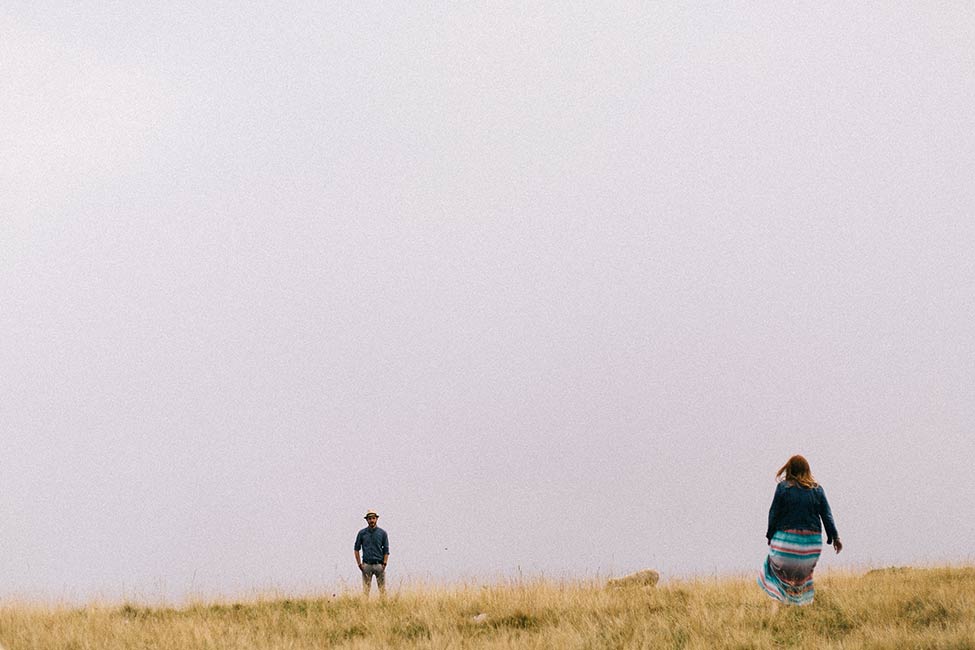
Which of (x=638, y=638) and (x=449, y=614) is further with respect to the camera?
(x=449, y=614)

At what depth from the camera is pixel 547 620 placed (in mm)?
10891

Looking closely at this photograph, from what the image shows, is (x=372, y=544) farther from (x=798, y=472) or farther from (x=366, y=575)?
(x=798, y=472)

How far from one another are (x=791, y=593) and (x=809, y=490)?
135 cm

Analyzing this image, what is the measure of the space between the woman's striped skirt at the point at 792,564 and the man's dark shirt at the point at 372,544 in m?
7.51

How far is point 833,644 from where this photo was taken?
8.46 metres

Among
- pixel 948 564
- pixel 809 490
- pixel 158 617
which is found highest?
pixel 809 490

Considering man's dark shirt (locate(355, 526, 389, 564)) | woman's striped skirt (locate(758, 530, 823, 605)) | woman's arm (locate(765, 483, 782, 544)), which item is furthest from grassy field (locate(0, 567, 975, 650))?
man's dark shirt (locate(355, 526, 389, 564))

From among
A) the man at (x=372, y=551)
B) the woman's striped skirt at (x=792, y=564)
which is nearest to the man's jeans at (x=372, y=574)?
the man at (x=372, y=551)

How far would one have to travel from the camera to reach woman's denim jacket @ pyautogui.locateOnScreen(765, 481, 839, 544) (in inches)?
417

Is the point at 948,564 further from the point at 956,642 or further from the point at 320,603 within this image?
the point at 320,603

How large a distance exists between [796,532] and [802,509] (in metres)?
0.30

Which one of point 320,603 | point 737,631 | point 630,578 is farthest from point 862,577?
point 320,603

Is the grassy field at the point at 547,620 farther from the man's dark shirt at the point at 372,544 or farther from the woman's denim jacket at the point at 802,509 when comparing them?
the man's dark shirt at the point at 372,544

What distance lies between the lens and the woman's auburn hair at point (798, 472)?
1066 cm
